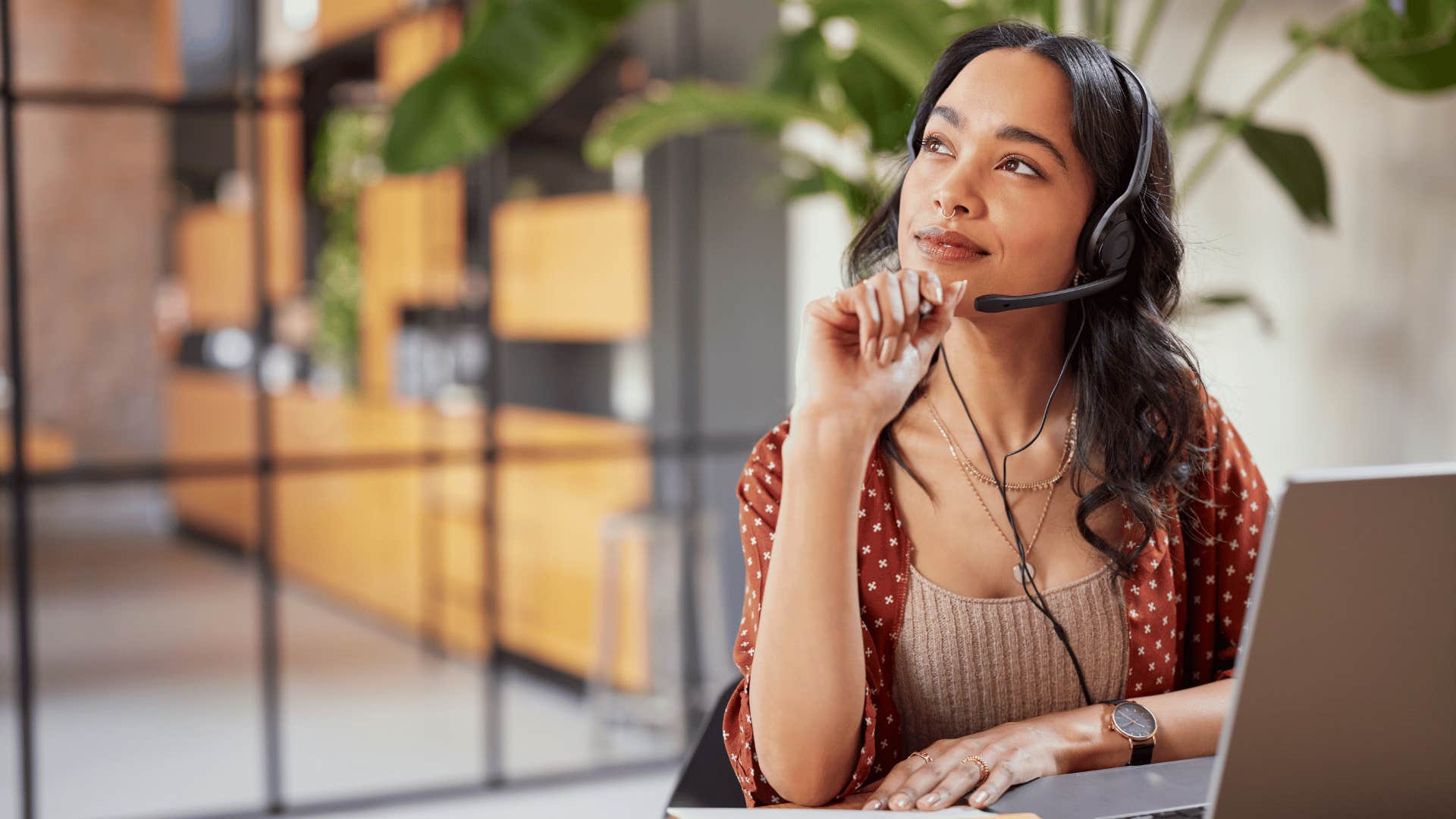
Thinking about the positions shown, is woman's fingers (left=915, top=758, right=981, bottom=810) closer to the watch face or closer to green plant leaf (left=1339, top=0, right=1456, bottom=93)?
the watch face

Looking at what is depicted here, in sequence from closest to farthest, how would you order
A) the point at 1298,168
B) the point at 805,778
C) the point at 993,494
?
the point at 805,778 < the point at 993,494 < the point at 1298,168

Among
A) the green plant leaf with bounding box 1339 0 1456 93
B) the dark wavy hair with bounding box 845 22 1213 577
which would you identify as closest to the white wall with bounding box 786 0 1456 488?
the green plant leaf with bounding box 1339 0 1456 93

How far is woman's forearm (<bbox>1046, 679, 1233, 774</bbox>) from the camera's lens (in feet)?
4.04

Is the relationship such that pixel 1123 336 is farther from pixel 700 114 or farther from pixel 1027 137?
pixel 700 114

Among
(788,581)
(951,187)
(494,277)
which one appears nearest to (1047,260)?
(951,187)

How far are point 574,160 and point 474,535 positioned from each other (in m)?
1.09

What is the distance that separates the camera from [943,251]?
51.1 inches

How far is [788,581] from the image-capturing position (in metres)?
1.19

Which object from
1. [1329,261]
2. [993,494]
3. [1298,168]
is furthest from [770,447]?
[1329,261]

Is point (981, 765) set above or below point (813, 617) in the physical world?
below

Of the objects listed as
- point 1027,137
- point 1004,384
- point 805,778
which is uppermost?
point 1027,137

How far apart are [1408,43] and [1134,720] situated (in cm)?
140

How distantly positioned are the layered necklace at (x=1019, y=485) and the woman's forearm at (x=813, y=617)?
0.88 feet

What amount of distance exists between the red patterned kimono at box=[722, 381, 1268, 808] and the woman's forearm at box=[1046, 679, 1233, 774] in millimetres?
91
